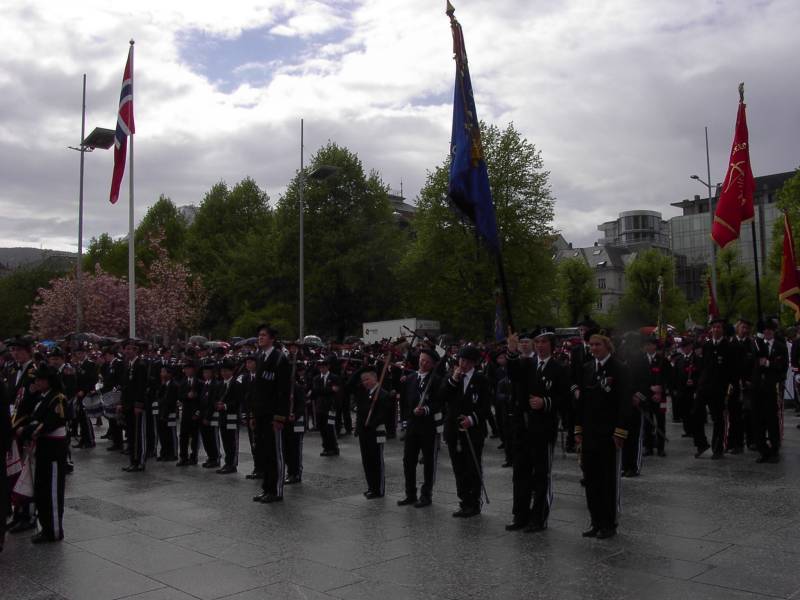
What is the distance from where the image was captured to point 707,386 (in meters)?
12.4

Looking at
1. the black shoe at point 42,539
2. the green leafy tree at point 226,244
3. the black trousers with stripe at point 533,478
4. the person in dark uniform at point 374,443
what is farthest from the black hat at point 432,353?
the green leafy tree at point 226,244

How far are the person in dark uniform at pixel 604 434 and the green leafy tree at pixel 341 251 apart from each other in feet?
124

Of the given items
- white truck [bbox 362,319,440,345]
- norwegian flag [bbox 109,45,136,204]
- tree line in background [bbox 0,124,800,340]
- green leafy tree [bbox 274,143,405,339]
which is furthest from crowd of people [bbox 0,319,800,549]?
green leafy tree [bbox 274,143,405,339]

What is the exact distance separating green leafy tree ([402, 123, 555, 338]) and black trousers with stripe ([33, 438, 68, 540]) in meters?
34.4

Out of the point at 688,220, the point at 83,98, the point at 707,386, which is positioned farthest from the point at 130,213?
the point at 688,220

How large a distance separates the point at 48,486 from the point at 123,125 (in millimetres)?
17603

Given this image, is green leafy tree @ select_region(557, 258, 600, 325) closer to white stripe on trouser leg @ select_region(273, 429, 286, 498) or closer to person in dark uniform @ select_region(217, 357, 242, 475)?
person in dark uniform @ select_region(217, 357, 242, 475)

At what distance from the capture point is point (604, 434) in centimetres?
777

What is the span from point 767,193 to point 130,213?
85118mm

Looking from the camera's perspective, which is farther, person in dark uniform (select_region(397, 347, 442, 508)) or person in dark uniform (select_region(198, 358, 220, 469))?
person in dark uniform (select_region(198, 358, 220, 469))

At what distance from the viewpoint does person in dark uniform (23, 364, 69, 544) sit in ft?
26.8

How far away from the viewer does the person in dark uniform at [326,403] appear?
14961mm

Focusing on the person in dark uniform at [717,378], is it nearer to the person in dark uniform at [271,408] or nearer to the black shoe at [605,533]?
the black shoe at [605,533]

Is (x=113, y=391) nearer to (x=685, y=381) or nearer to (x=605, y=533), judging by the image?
(x=605, y=533)
